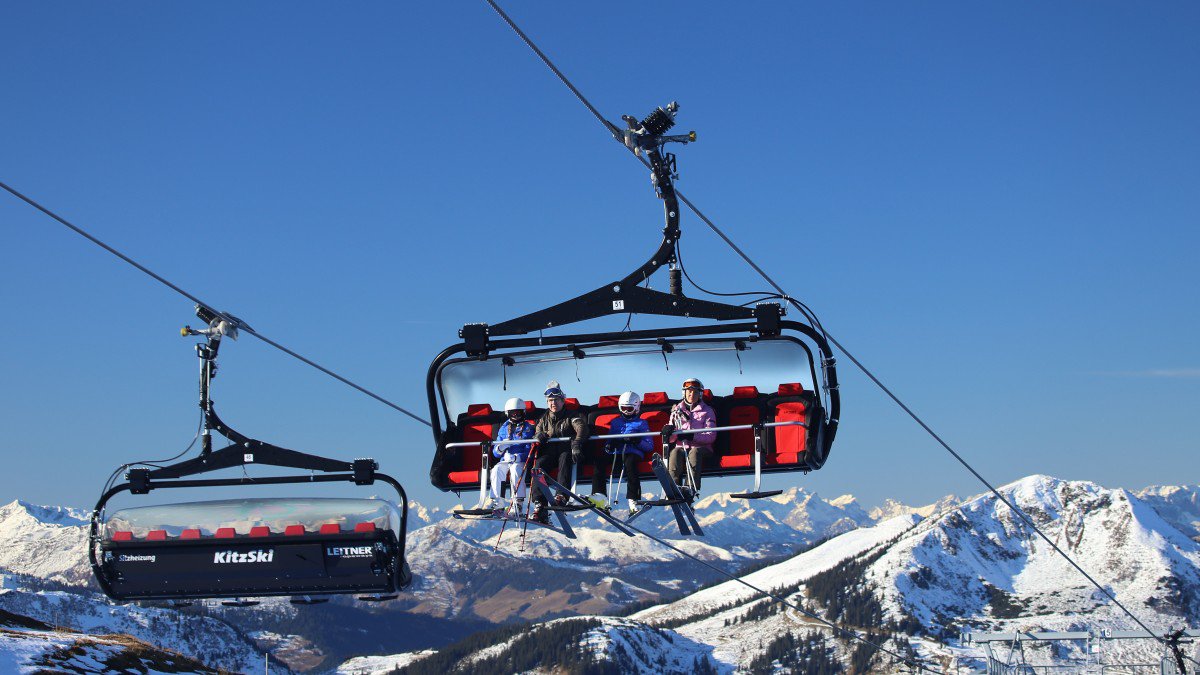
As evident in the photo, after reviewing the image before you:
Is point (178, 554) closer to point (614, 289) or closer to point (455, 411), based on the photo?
point (455, 411)

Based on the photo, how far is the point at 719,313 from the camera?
23500mm

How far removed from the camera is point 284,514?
23.7 meters

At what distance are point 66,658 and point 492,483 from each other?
160 m

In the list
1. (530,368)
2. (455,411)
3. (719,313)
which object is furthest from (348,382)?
(719,313)

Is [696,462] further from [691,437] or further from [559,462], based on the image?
[559,462]

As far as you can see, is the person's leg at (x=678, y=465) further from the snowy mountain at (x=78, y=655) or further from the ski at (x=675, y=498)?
the snowy mountain at (x=78, y=655)

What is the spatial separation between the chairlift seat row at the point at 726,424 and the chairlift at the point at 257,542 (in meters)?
3.21

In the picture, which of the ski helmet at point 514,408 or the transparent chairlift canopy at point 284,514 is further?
the ski helmet at point 514,408

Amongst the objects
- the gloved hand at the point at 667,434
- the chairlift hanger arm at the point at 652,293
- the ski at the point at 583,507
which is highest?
the chairlift hanger arm at the point at 652,293

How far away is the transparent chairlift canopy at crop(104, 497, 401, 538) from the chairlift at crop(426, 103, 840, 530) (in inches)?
71.4

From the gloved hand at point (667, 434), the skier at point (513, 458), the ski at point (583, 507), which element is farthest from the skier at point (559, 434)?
the gloved hand at point (667, 434)

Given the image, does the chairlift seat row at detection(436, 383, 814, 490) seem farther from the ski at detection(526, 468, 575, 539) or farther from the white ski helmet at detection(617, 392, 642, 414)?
the ski at detection(526, 468, 575, 539)

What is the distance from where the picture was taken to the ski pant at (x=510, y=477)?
25.1 meters

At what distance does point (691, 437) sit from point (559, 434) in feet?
8.23
